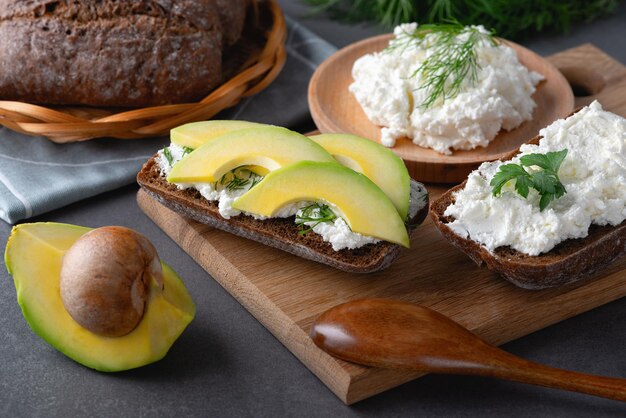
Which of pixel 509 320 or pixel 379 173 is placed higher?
pixel 379 173

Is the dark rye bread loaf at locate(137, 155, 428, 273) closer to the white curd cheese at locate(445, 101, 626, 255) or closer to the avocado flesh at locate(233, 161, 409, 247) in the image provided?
the avocado flesh at locate(233, 161, 409, 247)

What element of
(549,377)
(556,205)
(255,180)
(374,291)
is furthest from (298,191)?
(549,377)

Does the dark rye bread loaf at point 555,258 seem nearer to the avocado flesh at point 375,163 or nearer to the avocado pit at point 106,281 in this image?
the avocado flesh at point 375,163

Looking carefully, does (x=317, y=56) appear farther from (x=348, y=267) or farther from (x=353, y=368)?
(x=353, y=368)

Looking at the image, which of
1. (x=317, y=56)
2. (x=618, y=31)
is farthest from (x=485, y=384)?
(x=618, y=31)

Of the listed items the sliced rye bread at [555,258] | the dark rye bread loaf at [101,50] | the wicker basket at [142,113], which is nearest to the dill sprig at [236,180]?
the sliced rye bread at [555,258]

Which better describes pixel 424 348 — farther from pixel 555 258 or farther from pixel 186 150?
pixel 186 150

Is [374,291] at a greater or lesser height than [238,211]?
lesser
